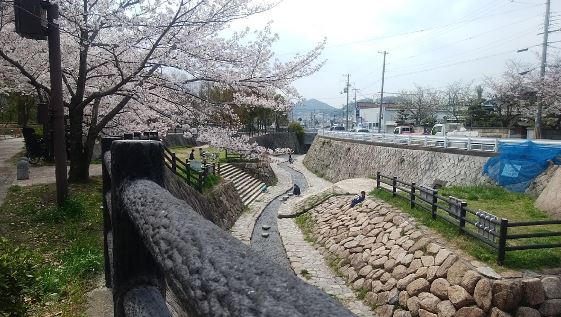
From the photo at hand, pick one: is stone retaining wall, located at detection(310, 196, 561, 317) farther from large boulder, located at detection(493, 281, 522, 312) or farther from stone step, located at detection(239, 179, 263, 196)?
stone step, located at detection(239, 179, 263, 196)

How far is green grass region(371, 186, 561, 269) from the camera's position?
8.91m

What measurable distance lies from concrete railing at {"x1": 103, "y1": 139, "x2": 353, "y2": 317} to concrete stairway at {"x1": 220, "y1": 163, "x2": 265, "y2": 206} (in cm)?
2210

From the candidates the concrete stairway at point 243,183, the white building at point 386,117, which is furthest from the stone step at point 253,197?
the white building at point 386,117

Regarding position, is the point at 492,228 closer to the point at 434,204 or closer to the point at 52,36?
the point at 434,204

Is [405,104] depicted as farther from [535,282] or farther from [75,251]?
[75,251]

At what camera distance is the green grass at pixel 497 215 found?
29.2ft

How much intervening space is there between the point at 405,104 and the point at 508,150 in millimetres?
48557

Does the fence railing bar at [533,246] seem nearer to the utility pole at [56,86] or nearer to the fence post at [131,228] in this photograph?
the fence post at [131,228]

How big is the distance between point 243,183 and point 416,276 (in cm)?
1871

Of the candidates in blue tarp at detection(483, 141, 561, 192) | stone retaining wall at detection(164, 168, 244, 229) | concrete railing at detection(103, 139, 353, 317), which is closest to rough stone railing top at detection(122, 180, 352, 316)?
concrete railing at detection(103, 139, 353, 317)

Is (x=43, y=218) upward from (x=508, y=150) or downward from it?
downward

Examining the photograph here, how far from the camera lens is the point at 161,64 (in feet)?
30.2

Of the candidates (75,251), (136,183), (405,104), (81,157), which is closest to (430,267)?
(75,251)

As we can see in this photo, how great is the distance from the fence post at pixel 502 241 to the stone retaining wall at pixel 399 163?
8738 mm
